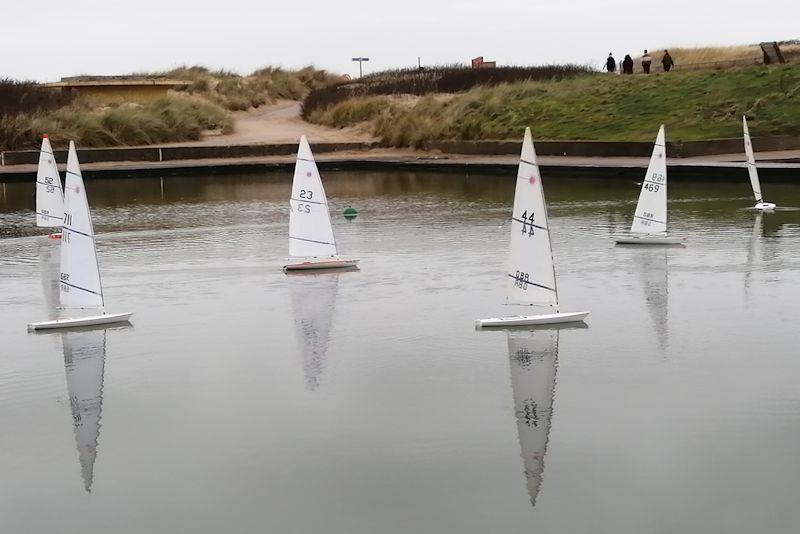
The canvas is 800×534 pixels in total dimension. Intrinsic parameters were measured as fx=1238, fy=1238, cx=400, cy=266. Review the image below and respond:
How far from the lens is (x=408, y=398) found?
13492mm

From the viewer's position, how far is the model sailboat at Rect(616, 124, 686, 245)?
23.4m

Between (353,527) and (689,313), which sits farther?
(689,313)

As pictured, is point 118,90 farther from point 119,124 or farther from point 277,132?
point 277,132

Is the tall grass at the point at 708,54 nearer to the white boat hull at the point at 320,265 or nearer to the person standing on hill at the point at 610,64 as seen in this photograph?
the person standing on hill at the point at 610,64

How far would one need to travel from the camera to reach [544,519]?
10.3 metres

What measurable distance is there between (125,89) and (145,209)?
27623 mm

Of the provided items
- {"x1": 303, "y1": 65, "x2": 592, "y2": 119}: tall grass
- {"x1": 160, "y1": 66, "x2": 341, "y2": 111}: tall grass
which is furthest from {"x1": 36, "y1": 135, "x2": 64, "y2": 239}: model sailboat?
{"x1": 160, "y1": 66, "x2": 341, "y2": 111}: tall grass

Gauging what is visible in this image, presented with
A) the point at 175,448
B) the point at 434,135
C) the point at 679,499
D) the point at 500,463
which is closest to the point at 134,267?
the point at 175,448

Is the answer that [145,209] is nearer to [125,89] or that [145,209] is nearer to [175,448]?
[175,448]

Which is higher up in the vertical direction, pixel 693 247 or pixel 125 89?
pixel 125 89

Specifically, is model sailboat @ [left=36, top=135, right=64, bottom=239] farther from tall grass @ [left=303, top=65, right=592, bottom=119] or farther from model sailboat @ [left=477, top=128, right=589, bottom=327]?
tall grass @ [left=303, top=65, right=592, bottom=119]

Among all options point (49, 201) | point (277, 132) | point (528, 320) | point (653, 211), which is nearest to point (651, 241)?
point (653, 211)

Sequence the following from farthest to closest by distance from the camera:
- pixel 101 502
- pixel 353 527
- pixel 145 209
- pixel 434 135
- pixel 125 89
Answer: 1. pixel 125 89
2. pixel 434 135
3. pixel 145 209
4. pixel 101 502
5. pixel 353 527

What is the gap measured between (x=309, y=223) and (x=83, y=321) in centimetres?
555
